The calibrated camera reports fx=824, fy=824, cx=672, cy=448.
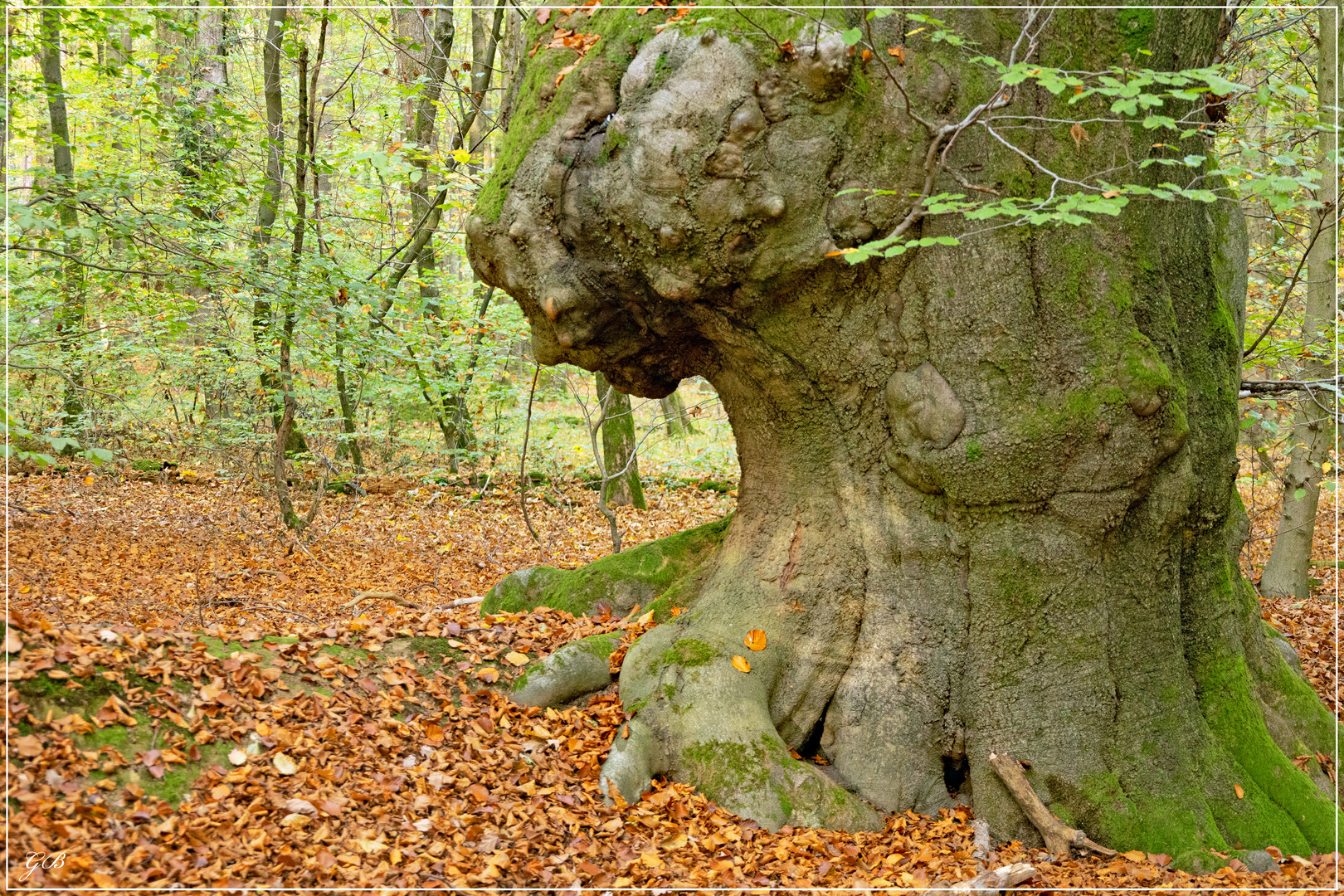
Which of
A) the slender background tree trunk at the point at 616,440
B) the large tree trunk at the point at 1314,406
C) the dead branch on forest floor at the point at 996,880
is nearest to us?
the dead branch on forest floor at the point at 996,880

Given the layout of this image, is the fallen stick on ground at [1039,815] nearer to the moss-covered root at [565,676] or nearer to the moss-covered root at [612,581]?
the moss-covered root at [565,676]

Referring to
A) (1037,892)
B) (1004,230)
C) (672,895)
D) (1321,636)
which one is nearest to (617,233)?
(1004,230)

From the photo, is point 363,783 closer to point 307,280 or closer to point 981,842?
point 981,842

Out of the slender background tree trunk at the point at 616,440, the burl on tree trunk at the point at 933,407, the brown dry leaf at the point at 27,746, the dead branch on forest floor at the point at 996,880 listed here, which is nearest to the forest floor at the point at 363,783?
the brown dry leaf at the point at 27,746

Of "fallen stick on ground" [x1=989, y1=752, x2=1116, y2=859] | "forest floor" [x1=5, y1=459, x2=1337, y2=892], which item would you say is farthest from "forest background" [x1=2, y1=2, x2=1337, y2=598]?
"fallen stick on ground" [x1=989, y1=752, x2=1116, y2=859]

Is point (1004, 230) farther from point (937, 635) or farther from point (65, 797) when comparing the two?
point (65, 797)

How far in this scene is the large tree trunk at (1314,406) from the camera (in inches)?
245

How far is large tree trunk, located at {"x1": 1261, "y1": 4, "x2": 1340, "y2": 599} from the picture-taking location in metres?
6.21

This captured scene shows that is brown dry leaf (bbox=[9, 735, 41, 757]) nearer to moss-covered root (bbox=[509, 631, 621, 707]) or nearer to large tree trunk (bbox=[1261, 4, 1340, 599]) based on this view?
moss-covered root (bbox=[509, 631, 621, 707])

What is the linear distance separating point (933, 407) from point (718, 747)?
2041 mm

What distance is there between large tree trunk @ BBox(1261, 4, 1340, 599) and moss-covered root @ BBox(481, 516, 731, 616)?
4575 mm

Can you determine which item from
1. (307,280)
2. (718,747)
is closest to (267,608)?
(718,747)

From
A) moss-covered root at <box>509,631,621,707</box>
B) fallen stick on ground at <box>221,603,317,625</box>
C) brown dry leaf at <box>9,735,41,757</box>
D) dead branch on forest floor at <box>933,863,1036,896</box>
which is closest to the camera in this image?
brown dry leaf at <box>9,735,41,757</box>

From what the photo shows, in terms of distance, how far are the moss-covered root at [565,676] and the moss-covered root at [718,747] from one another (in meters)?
0.18
